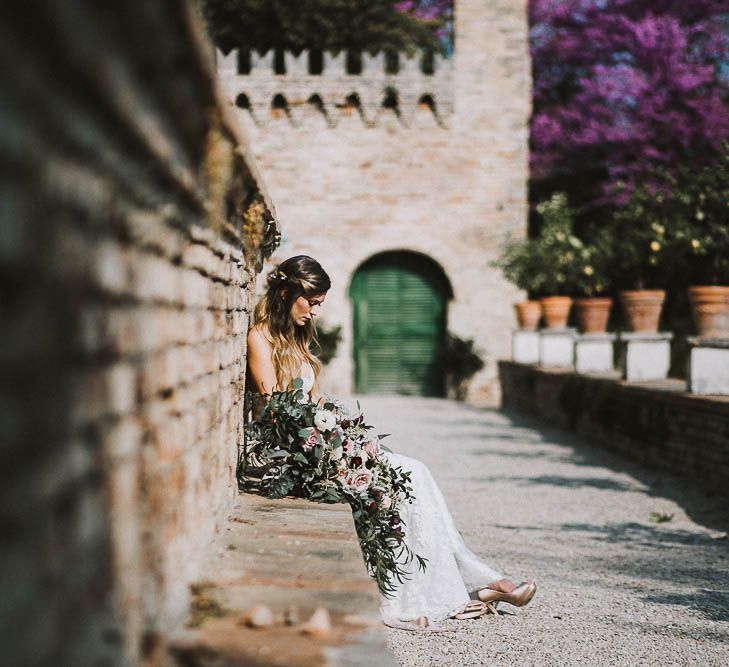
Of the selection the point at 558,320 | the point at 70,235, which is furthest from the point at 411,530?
the point at 558,320

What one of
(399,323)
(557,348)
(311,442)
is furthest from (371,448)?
(399,323)

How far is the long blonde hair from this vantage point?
12.9 feet

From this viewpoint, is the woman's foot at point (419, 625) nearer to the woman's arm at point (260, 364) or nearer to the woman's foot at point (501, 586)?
the woman's foot at point (501, 586)

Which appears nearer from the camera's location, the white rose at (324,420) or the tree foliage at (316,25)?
the white rose at (324,420)

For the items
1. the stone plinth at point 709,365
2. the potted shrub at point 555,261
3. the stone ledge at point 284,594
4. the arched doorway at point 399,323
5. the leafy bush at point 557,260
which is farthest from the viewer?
the arched doorway at point 399,323

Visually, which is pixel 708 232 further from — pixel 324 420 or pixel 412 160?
pixel 412 160

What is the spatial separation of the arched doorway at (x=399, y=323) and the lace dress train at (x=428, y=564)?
1257 cm

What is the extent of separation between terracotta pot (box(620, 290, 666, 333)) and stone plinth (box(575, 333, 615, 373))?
1.34m

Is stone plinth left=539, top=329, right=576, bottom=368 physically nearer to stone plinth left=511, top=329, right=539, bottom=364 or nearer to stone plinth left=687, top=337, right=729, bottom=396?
stone plinth left=511, top=329, right=539, bottom=364

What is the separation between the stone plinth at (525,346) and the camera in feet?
46.1

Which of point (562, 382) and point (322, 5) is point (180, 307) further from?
point (322, 5)

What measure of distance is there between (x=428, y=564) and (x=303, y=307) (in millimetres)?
1202

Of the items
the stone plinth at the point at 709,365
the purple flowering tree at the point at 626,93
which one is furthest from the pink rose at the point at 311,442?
the purple flowering tree at the point at 626,93

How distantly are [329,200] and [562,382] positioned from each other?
6.47 metres
